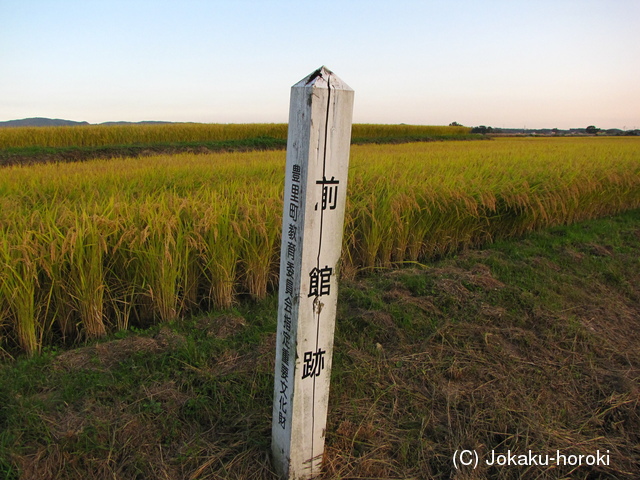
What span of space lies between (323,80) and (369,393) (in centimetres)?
171

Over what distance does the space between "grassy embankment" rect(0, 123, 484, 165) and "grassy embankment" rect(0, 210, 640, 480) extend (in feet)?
43.8

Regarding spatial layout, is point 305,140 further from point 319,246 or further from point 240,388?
point 240,388

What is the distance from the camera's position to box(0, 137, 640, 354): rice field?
8.43 ft

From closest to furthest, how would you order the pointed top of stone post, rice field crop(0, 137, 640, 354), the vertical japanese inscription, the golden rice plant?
the pointed top of stone post
the vertical japanese inscription
rice field crop(0, 137, 640, 354)
the golden rice plant

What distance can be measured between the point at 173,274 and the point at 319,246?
1.77 m

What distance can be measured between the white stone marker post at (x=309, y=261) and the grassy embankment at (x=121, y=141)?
14.5 m

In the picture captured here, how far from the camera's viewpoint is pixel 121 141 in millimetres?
17672

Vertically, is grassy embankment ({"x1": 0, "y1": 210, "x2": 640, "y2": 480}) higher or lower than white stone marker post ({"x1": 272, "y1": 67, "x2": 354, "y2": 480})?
lower

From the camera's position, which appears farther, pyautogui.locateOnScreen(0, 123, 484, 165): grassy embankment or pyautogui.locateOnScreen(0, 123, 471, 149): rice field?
pyautogui.locateOnScreen(0, 123, 471, 149): rice field

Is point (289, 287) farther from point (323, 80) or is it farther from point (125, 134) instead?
point (125, 134)

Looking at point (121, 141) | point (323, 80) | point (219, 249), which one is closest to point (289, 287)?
point (323, 80)

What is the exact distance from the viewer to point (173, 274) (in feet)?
9.41

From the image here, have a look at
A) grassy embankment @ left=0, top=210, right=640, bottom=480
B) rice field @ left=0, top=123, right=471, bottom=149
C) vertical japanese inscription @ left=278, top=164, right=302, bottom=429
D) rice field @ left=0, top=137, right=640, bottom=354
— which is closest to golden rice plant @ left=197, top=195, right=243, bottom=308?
rice field @ left=0, top=137, right=640, bottom=354

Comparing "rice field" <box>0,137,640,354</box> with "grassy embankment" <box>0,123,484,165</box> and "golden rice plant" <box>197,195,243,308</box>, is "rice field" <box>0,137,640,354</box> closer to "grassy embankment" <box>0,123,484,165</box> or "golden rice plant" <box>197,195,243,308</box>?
"golden rice plant" <box>197,195,243,308</box>
